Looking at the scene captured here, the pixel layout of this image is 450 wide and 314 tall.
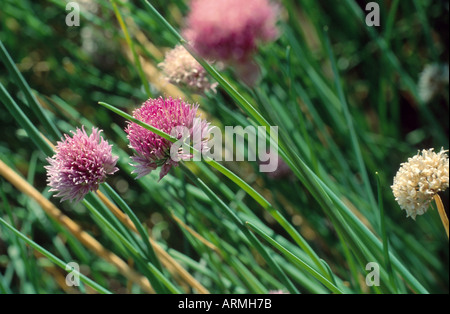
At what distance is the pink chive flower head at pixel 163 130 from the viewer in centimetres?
43

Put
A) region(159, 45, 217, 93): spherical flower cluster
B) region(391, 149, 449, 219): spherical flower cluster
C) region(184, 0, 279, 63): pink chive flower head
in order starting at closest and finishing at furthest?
1. region(184, 0, 279, 63): pink chive flower head
2. region(391, 149, 449, 219): spherical flower cluster
3. region(159, 45, 217, 93): spherical flower cluster

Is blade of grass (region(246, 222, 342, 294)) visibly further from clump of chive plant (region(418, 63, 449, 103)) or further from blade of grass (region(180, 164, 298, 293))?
clump of chive plant (region(418, 63, 449, 103))

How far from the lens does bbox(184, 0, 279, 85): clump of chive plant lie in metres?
0.38

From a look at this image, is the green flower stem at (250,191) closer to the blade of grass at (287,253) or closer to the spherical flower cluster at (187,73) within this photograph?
the blade of grass at (287,253)

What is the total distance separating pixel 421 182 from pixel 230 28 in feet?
0.91

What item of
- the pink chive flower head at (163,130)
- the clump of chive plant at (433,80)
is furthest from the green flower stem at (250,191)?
the clump of chive plant at (433,80)

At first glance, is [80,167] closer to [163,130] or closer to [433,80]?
[163,130]

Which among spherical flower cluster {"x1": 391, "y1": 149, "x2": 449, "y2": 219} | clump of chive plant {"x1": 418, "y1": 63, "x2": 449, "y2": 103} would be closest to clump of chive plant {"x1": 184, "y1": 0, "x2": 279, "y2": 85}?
spherical flower cluster {"x1": 391, "y1": 149, "x2": 449, "y2": 219}

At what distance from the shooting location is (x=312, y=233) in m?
0.94

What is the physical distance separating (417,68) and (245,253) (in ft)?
2.02

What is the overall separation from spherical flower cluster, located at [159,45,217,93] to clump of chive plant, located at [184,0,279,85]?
0.64ft

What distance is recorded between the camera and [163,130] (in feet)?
1.41

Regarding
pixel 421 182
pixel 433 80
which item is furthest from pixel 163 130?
pixel 433 80

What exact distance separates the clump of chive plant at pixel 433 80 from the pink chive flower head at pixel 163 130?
Result: 0.64 m
